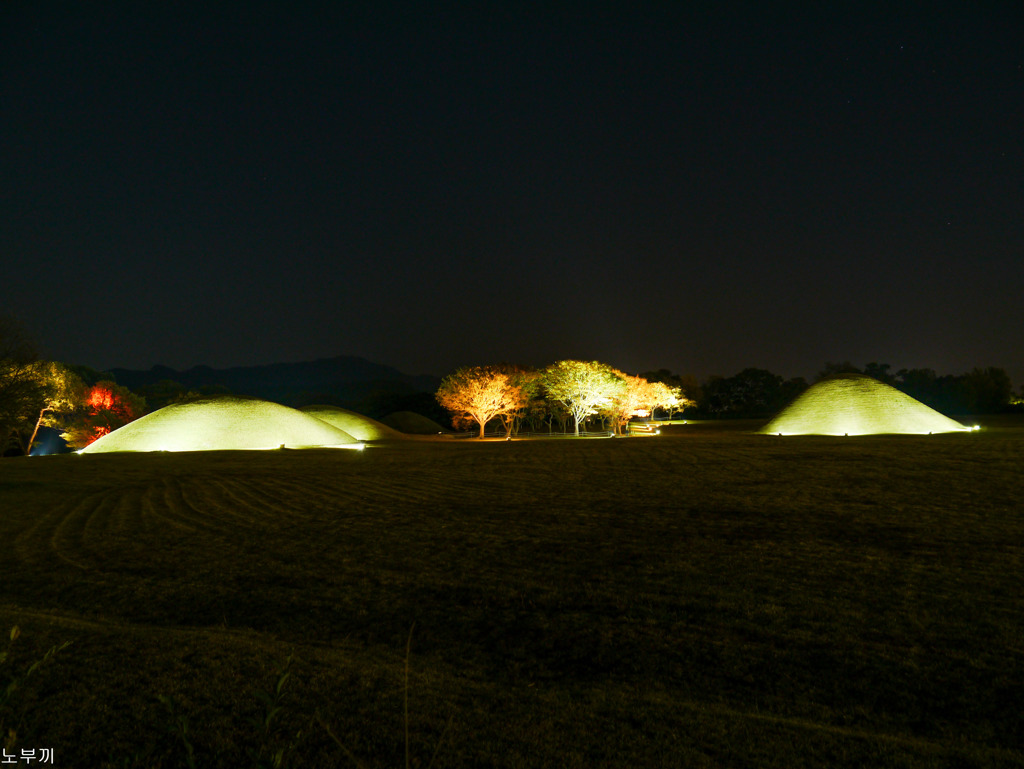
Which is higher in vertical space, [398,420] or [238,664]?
[398,420]

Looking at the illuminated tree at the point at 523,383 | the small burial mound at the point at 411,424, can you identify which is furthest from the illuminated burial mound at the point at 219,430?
the small burial mound at the point at 411,424

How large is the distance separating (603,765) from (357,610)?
4561mm

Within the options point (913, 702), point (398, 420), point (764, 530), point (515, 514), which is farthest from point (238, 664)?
point (398, 420)

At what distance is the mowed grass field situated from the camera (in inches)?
150

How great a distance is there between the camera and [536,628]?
6480 millimetres

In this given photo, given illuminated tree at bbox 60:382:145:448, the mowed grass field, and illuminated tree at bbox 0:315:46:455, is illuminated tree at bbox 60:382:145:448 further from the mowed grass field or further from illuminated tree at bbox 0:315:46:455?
the mowed grass field

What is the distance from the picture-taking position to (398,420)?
7775cm

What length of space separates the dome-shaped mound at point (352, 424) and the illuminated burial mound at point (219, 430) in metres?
10.4

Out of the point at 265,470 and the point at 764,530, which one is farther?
the point at 265,470

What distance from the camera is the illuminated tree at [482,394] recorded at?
53.4 meters

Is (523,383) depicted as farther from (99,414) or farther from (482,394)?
(99,414)

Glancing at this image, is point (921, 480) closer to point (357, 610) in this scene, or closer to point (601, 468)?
point (601, 468)

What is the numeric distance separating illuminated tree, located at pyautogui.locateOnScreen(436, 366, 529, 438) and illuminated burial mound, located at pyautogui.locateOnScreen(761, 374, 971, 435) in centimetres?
2377

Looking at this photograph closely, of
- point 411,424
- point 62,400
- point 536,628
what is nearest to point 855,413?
point 536,628
